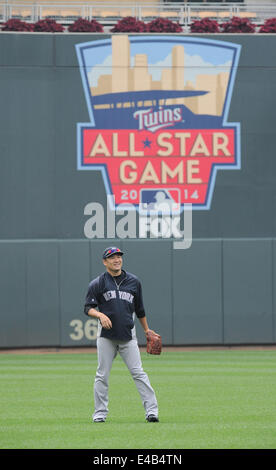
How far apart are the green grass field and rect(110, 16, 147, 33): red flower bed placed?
8.65 meters

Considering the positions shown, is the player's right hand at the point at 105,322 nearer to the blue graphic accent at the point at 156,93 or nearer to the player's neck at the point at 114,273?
the player's neck at the point at 114,273

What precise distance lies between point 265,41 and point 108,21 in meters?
4.83

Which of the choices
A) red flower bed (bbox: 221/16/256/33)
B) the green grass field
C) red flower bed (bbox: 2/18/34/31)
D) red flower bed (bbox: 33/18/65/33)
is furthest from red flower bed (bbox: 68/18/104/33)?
the green grass field

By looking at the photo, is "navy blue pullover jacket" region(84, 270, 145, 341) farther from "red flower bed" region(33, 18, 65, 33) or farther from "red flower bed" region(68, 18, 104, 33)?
"red flower bed" region(68, 18, 104, 33)

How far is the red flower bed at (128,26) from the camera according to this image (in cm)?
2341

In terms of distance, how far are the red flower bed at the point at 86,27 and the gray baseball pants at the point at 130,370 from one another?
15.1 meters

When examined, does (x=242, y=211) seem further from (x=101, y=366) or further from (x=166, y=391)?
(x=101, y=366)

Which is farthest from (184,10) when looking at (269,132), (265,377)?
(265,377)

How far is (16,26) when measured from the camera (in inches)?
916

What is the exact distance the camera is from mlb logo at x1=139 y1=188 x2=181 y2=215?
22.8 meters

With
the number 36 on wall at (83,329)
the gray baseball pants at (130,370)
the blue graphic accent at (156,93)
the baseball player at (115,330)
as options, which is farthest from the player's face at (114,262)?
the blue graphic accent at (156,93)

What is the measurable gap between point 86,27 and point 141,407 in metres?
14.2

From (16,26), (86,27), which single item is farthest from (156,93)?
(16,26)

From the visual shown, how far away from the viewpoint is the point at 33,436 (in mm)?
8938
